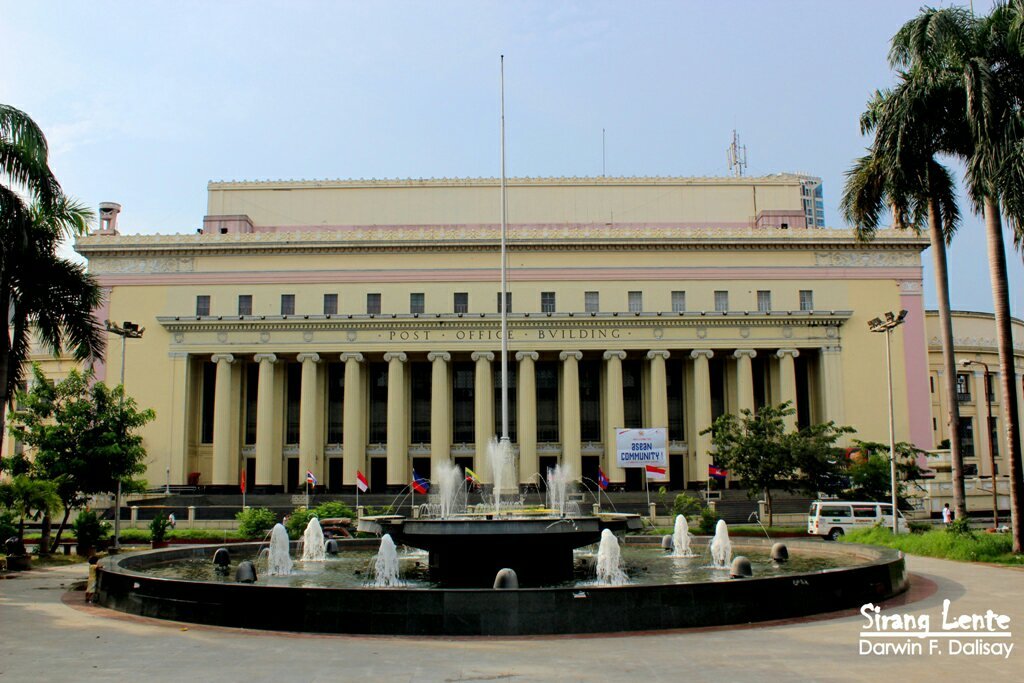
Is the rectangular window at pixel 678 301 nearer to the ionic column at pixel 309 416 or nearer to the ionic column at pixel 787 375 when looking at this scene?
the ionic column at pixel 787 375

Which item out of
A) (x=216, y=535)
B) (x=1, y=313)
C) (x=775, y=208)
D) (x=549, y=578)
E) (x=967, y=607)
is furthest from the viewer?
(x=775, y=208)

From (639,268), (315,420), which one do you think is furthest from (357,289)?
(639,268)

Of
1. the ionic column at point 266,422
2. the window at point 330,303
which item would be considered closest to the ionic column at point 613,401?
the window at point 330,303

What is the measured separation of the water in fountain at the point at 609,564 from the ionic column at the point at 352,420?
43268mm

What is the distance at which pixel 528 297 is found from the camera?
6356 centimetres

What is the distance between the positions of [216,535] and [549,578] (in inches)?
1015

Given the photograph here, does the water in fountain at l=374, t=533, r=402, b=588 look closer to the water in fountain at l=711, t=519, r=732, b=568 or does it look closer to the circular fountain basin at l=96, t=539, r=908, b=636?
the circular fountain basin at l=96, t=539, r=908, b=636

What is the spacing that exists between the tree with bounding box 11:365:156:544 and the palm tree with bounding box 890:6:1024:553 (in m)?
29.1

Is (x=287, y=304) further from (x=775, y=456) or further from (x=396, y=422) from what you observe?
(x=775, y=456)

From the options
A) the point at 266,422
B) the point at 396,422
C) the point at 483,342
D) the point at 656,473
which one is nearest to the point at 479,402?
the point at 483,342

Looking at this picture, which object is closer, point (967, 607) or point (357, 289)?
point (967, 607)

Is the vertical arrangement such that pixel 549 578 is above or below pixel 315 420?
below

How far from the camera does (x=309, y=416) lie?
6181 cm

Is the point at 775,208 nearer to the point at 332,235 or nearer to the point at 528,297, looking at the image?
the point at 528,297
